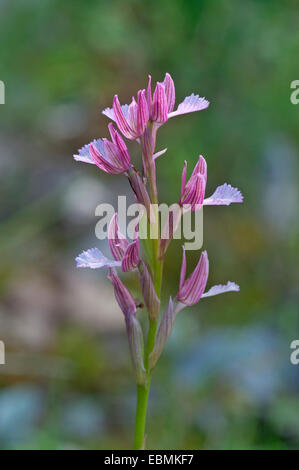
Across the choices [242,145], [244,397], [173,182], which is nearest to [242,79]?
[242,145]

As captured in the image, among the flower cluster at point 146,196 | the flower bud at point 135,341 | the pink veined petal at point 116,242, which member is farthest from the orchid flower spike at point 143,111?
the flower bud at point 135,341

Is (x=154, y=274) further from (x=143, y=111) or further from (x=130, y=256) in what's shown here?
(x=143, y=111)

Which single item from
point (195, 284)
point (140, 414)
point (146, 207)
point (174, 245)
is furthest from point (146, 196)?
point (174, 245)

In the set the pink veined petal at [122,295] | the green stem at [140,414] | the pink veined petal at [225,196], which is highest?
the pink veined petal at [225,196]

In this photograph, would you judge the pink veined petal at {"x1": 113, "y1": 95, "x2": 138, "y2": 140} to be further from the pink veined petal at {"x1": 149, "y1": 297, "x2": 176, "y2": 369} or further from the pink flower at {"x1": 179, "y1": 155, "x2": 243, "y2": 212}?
the pink veined petal at {"x1": 149, "y1": 297, "x2": 176, "y2": 369}

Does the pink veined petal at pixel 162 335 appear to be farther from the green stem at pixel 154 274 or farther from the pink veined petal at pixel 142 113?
the pink veined petal at pixel 142 113
